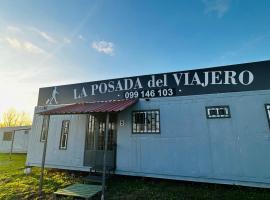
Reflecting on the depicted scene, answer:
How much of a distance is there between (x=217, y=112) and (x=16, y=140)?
72.3 feet

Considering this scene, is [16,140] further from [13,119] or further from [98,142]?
[13,119]

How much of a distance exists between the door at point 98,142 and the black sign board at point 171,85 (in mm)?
1046

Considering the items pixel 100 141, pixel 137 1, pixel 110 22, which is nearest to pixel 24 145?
pixel 100 141

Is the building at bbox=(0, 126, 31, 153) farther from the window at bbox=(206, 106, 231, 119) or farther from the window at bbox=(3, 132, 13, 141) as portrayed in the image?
the window at bbox=(206, 106, 231, 119)

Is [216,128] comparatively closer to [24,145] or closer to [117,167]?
[117,167]

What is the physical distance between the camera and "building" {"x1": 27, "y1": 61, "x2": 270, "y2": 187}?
582cm

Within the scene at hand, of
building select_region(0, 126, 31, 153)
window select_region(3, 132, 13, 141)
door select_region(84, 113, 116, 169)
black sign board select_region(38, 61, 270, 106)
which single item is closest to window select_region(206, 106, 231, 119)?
black sign board select_region(38, 61, 270, 106)

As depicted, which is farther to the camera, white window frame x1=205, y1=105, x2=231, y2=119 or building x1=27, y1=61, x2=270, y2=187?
white window frame x1=205, y1=105, x2=231, y2=119

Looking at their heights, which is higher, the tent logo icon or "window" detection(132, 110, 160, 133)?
the tent logo icon

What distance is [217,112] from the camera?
6.30 metres

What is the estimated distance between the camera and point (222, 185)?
612cm

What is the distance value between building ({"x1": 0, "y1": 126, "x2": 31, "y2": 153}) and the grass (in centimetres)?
1367

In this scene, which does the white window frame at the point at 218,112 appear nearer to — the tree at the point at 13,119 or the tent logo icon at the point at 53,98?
the tent logo icon at the point at 53,98

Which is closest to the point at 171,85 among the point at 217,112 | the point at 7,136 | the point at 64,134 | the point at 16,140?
the point at 217,112
